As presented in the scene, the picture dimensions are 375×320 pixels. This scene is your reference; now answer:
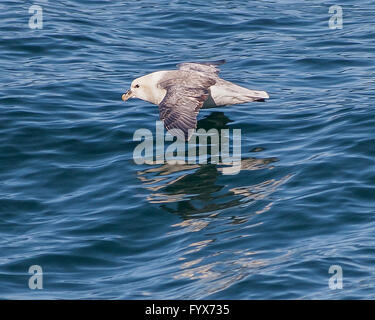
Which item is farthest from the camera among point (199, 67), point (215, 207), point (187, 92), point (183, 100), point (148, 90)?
point (199, 67)

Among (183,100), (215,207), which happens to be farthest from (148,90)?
(215,207)

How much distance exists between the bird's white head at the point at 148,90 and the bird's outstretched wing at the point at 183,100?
17cm

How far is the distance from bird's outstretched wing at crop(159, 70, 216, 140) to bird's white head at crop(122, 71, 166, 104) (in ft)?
0.56

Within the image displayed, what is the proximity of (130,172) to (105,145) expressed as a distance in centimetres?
122

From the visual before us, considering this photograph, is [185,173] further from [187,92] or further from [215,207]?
[187,92]

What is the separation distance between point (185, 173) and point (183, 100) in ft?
5.23

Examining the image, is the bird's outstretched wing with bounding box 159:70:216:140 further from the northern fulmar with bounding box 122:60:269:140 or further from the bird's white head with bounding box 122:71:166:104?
the bird's white head with bounding box 122:71:166:104

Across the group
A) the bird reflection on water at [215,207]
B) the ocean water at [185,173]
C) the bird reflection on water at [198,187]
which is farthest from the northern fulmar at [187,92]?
the bird reflection on water at [215,207]

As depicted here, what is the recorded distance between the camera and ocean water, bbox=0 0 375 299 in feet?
30.3

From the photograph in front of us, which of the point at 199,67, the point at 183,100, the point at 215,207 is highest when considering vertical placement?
the point at 199,67

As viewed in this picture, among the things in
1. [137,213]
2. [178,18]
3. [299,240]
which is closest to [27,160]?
[137,213]

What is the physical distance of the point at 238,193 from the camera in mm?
11359

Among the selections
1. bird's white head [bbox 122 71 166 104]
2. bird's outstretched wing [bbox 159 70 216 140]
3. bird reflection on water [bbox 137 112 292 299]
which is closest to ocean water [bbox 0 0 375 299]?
bird reflection on water [bbox 137 112 292 299]

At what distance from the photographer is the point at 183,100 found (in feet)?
43.6
